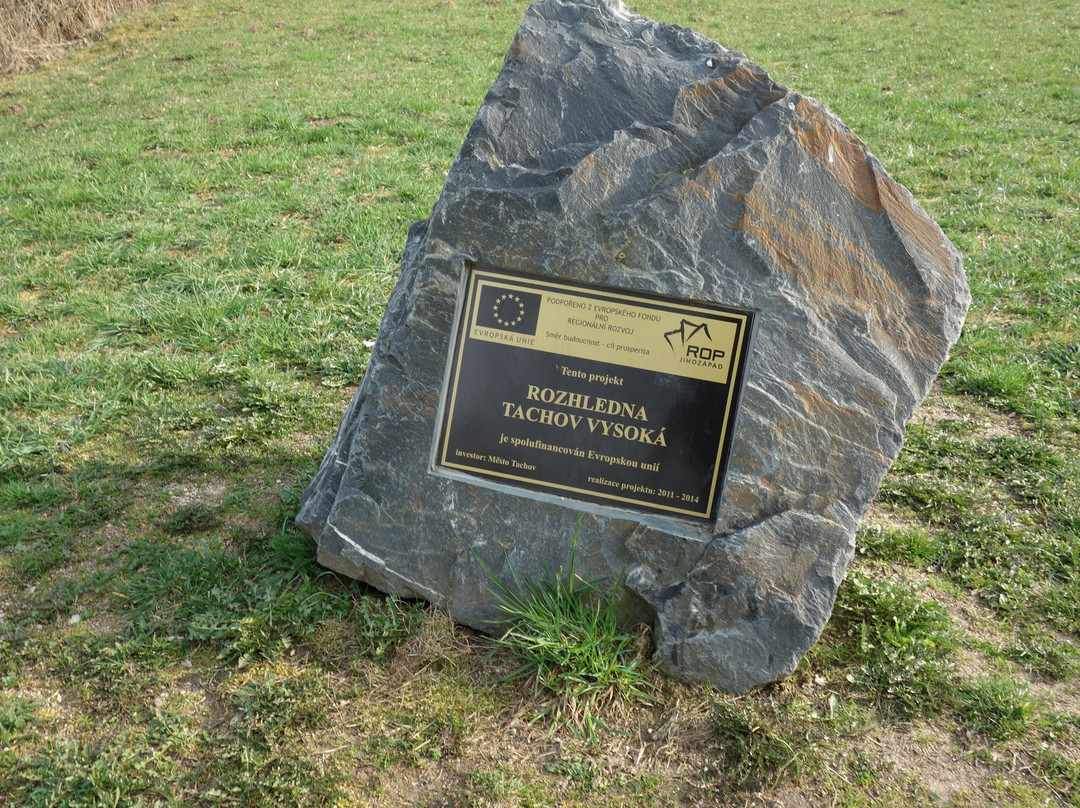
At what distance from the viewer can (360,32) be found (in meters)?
13.1

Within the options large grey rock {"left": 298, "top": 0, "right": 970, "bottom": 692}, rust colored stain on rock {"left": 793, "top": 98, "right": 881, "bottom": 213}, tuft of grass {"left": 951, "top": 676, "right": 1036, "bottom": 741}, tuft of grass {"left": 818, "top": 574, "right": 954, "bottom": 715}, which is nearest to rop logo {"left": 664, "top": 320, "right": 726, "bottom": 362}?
large grey rock {"left": 298, "top": 0, "right": 970, "bottom": 692}

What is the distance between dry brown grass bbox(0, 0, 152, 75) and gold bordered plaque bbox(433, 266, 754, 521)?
1321 centimetres

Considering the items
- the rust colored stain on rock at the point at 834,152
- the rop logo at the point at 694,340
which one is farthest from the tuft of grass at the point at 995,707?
the rust colored stain on rock at the point at 834,152

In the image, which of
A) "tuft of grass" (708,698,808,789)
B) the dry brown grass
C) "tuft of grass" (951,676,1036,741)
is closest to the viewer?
"tuft of grass" (708,698,808,789)

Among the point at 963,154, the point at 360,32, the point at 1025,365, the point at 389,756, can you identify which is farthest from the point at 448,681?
the point at 360,32

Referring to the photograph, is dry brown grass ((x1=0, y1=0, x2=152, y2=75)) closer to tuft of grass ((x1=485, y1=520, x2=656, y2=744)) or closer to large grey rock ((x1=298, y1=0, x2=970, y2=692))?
large grey rock ((x1=298, y1=0, x2=970, y2=692))

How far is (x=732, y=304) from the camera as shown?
111 inches

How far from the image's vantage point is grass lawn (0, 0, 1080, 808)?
2699mm

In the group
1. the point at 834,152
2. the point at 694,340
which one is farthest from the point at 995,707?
the point at 834,152

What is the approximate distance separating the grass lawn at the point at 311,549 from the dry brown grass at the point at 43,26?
5.77 m

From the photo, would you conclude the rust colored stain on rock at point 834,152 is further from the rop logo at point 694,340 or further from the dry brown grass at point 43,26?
the dry brown grass at point 43,26

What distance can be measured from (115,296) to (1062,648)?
5.70 meters

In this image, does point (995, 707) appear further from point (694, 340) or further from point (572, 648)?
point (694, 340)

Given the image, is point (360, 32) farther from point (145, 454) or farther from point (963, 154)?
point (145, 454)
